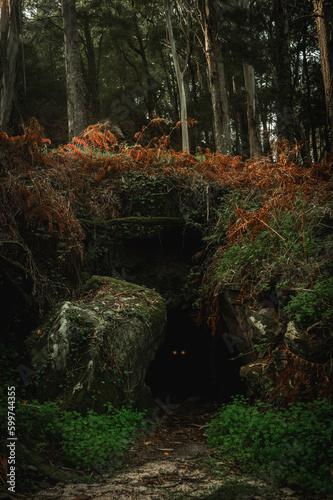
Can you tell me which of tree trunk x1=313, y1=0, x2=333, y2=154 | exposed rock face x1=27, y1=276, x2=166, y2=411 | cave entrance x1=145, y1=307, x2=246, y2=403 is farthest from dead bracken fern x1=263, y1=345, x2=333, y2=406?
tree trunk x1=313, y1=0, x2=333, y2=154

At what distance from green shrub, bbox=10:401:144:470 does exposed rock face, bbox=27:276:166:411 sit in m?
0.19

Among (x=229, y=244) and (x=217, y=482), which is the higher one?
(x=229, y=244)

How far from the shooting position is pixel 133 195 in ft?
21.8

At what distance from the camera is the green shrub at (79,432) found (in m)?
3.10

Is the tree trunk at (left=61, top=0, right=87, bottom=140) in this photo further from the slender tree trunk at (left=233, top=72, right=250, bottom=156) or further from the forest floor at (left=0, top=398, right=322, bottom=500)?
the slender tree trunk at (left=233, top=72, right=250, bottom=156)

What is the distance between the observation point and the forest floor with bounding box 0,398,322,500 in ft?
8.49

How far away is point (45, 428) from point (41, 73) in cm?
1953

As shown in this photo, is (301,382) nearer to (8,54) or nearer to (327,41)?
(327,41)

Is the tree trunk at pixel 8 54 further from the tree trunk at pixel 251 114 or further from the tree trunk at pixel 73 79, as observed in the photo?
the tree trunk at pixel 251 114

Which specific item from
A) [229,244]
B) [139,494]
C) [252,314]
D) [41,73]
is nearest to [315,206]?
[229,244]

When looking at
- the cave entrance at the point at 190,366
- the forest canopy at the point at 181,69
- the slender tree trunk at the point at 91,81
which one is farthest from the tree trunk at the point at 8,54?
the slender tree trunk at the point at 91,81

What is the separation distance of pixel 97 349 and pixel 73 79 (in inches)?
388

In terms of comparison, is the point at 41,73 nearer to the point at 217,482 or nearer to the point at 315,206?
the point at 315,206
